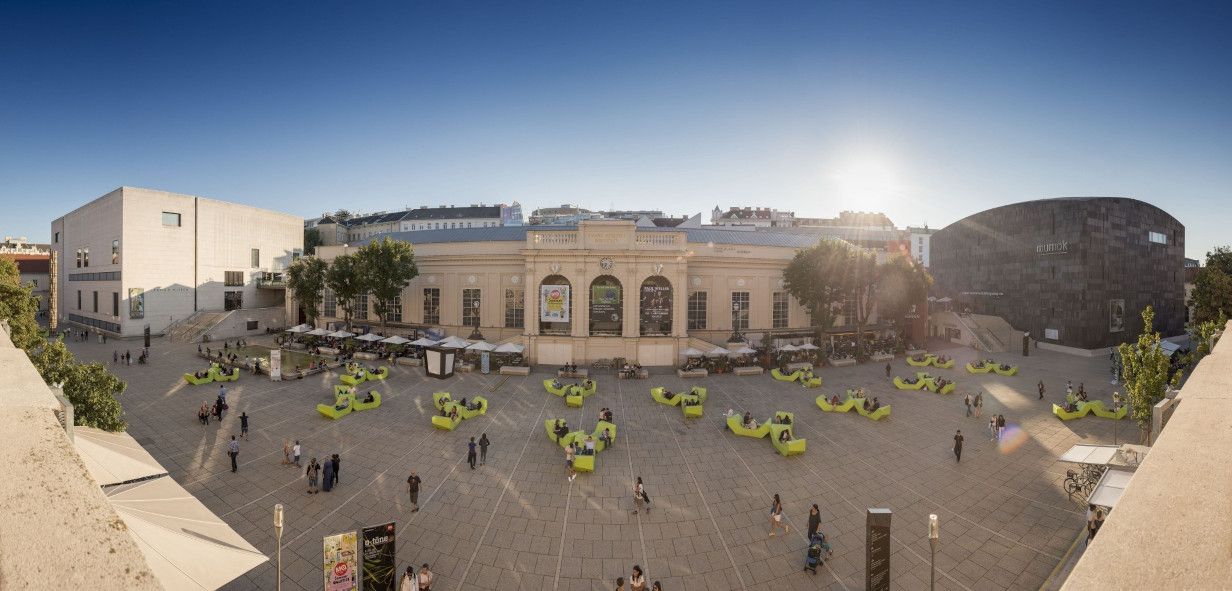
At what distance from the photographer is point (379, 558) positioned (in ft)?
31.4

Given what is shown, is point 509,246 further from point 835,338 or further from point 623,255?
point 835,338

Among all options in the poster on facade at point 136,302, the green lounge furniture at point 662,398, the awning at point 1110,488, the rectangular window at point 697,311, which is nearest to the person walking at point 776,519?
the awning at point 1110,488

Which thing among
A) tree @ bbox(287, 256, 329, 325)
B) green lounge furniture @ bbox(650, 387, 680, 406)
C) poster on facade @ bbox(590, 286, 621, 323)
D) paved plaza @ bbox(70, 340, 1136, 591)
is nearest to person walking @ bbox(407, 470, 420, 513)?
paved plaza @ bbox(70, 340, 1136, 591)

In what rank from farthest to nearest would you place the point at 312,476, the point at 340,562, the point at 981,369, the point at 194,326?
the point at 194,326, the point at 981,369, the point at 312,476, the point at 340,562

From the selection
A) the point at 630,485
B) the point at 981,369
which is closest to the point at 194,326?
the point at 630,485

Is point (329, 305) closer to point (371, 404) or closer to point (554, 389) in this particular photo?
point (371, 404)

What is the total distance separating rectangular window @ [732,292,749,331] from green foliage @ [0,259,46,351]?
3637 centimetres

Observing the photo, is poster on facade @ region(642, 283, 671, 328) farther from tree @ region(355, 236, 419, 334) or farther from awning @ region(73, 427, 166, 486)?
awning @ region(73, 427, 166, 486)

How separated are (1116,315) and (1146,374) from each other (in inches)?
1634

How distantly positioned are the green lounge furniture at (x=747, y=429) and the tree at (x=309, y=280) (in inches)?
1487

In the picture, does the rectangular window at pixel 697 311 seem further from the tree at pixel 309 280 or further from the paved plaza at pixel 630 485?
the tree at pixel 309 280

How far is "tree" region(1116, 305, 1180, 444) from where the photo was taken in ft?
49.8

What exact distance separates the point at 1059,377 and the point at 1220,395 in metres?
32.3

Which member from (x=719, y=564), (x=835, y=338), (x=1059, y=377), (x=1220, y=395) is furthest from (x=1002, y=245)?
(x=719, y=564)
